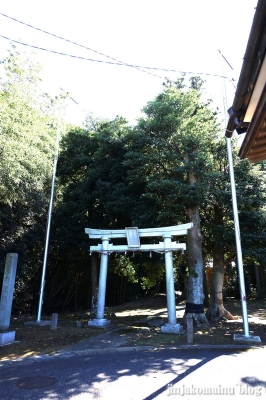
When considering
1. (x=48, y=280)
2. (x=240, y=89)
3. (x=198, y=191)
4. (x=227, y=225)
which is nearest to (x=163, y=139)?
(x=198, y=191)

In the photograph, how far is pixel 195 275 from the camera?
10148 millimetres

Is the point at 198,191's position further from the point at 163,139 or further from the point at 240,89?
the point at 240,89

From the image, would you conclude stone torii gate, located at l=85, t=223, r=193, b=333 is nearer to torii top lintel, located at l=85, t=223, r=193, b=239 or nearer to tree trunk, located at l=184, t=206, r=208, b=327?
torii top lintel, located at l=85, t=223, r=193, b=239

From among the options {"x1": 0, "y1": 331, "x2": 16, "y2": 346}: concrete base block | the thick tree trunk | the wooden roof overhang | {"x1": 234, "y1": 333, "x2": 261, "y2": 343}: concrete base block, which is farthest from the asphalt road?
the thick tree trunk

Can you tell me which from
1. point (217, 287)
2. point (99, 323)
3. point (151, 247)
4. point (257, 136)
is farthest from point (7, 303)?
point (217, 287)

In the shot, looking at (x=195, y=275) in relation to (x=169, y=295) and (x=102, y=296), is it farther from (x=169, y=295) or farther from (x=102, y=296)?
(x=102, y=296)

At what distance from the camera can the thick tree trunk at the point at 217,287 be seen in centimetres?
1109

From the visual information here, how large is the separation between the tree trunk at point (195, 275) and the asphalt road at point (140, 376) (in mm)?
3666

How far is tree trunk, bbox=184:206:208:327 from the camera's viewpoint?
391 inches

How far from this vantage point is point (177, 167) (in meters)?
10.5

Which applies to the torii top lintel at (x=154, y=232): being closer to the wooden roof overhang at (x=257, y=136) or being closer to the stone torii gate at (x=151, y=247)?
the stone torii gate at (x=151, y=247)

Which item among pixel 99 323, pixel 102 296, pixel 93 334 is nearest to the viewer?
pixel 93 334

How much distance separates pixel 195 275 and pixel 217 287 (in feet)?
5.80

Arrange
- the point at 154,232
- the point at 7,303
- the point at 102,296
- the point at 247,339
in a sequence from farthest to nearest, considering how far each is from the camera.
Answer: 1. the point at 102,296
2. the point at 154,232
3. the point at 7,303
4. the point at 247,339
